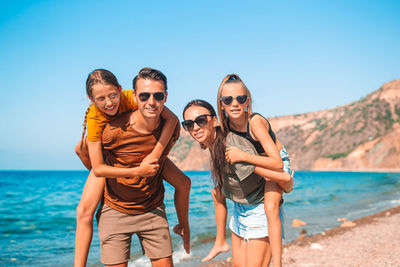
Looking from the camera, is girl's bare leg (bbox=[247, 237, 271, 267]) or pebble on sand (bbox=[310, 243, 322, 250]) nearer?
girl's bare leg (bbox=[247, 237, 271, 267])

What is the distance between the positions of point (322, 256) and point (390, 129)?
68907 millimetres

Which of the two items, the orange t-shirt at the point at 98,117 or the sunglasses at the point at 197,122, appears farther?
the sunglasses at the point at 197,122

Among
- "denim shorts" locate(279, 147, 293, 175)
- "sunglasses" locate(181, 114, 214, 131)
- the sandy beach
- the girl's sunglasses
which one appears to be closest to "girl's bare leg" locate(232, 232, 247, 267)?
"denim shorts" locate(279, 147, 293, 175)

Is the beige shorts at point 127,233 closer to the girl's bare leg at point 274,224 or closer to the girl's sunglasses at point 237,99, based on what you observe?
the girl's bare leg at point 274,224

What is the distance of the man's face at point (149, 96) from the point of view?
3070 millimetres

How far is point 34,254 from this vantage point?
9.87m

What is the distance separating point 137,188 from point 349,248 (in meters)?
7.17

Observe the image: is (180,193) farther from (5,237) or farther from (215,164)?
(5,237)

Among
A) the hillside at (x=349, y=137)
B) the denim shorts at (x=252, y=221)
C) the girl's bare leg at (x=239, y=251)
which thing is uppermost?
the denim shorts at (x=252, y=221)

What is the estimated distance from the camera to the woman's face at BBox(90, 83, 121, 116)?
10.1 feet

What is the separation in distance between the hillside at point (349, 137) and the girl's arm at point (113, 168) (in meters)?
57.0

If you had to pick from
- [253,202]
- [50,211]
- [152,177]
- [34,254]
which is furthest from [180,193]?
[50,211]

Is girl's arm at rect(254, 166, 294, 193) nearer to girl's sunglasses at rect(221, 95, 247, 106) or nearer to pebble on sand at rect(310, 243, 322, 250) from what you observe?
girl's sunglasses at rect(221, 95, 247, 106)

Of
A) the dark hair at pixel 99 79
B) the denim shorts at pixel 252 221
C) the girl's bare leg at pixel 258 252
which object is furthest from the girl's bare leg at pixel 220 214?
the dark hair at pixel 99 79
